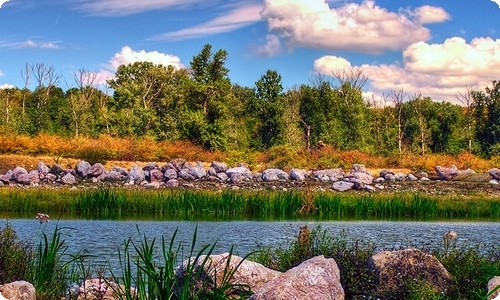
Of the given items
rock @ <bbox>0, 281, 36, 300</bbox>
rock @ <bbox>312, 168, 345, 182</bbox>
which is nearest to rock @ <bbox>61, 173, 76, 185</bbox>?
rock @ <bbox>312, 168, 345, 182</bbox>

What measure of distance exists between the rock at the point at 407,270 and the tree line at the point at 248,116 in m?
33.2

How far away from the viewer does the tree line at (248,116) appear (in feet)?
147

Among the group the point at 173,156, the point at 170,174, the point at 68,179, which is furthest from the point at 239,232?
the point at 173,156

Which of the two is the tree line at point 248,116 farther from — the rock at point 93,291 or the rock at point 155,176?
the rock at point 93,291

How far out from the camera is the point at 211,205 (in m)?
19.8

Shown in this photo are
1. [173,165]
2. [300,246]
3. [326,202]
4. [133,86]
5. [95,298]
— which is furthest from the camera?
[133,86]

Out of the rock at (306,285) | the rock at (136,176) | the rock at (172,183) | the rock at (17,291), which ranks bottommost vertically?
the rock at (17,291)

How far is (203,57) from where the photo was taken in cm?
4512

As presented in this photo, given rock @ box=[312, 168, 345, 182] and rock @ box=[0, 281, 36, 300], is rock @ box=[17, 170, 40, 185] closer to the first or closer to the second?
rock @ box=[312, 168, 345, 182]

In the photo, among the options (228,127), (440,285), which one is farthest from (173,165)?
(440,285)

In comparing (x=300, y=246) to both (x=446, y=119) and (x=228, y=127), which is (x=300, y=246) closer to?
(x=228, y=127)

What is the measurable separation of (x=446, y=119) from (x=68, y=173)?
36.7m

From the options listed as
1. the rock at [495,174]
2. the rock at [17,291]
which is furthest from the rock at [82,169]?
the rock at [17,291]

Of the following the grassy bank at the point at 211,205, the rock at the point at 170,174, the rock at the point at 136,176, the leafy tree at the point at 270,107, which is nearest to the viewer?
the grassy bank at the point at 211,205
